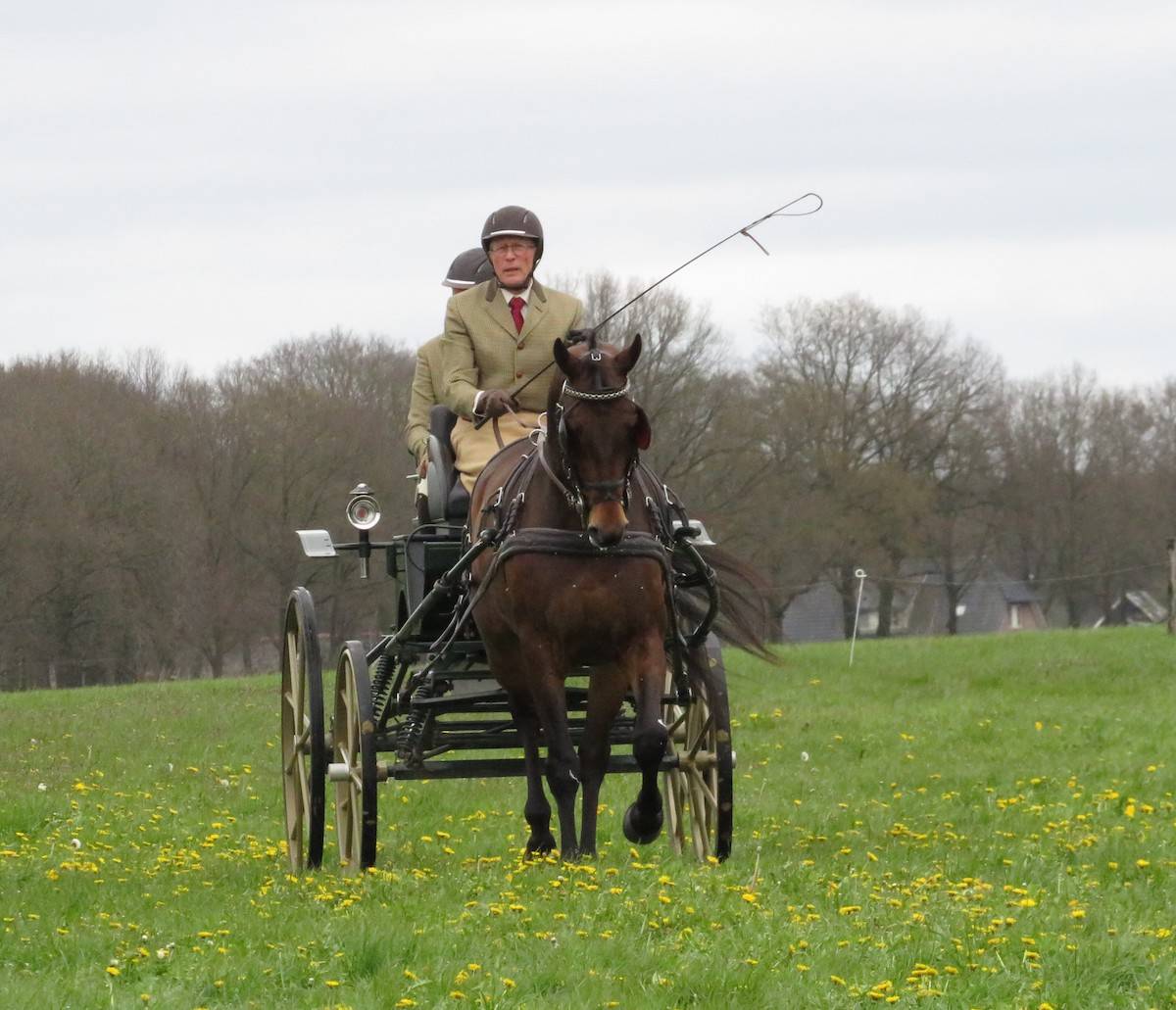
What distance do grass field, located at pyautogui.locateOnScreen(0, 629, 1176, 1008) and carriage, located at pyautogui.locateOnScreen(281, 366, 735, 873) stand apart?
1.31 feet

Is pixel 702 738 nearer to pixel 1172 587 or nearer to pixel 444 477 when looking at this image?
pixel 444 477

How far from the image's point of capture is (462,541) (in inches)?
376

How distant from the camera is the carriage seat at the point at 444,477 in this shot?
985 centimetres

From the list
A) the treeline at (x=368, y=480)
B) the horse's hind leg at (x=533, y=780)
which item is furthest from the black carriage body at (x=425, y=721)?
the treeline at (x=368, y=480)

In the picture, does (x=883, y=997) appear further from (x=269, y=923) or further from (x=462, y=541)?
(x=462, y=541)

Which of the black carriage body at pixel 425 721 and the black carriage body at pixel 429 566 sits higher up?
the black carriage body at pixel 429 566

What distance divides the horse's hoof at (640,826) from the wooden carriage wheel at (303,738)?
148cm

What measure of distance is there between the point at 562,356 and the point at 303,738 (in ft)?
10.1

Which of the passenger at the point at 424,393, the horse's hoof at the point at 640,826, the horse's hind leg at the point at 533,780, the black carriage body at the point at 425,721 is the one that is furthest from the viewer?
the passenger at the point at 424,393

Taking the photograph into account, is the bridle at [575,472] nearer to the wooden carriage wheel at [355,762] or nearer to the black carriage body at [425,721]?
the black carriage body at [425,721]

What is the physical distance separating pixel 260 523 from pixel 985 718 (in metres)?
38.6

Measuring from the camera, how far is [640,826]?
355 inches

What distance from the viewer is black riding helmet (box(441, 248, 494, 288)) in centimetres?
1115

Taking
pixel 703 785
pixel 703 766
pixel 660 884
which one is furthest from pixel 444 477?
pixel 660 884
